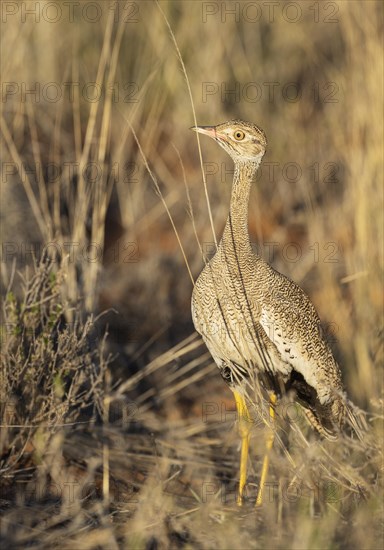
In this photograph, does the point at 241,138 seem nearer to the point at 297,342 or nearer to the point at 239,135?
the point at 239,135

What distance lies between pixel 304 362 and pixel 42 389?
3.61ft

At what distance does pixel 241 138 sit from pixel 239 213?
0.29m

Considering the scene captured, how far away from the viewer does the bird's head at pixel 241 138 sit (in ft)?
11.6

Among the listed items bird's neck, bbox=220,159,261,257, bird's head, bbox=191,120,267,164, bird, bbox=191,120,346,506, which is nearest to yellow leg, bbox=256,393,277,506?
bird, bbox=191,120,346,506

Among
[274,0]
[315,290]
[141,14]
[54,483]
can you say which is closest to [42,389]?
[54,483]

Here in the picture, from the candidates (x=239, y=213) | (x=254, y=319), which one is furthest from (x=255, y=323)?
(x=239, y=213)

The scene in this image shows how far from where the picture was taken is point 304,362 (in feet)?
11.6

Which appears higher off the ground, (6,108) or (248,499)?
(6,108)

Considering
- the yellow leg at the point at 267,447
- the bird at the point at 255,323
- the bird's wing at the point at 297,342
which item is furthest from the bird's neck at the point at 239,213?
the yellow leg at the point at 267,447

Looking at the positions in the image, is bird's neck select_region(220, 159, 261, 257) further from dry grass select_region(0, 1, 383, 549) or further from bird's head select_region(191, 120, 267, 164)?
dry grass select_region(0, 1, 383, 549)

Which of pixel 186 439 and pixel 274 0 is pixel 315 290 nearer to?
pixel 186 439

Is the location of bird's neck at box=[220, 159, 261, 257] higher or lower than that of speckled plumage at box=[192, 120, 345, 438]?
higher

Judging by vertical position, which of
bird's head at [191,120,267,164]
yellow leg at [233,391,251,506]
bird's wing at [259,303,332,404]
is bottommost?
yellow leg at [233,391,251,506]

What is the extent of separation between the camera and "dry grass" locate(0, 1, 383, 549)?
3.24m
